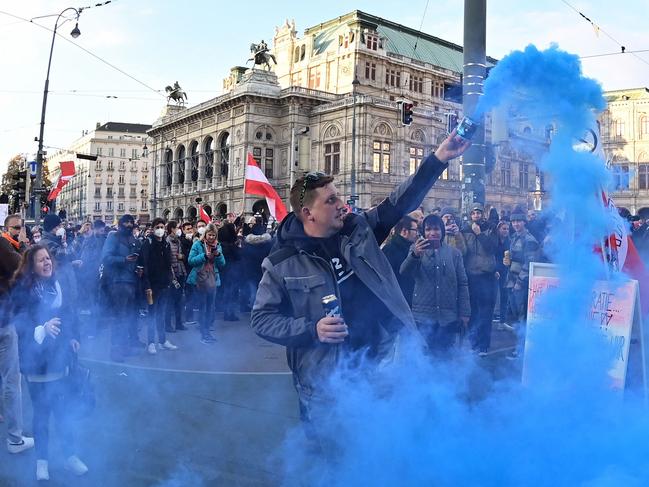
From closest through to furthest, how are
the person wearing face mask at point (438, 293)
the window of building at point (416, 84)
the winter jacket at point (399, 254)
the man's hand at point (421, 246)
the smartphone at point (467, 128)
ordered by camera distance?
the smartphone at point (467, 128) → the man's hand at point (421, 246) → the person wearing face mask at point (438, 293) → the winter jacket at point (399, 254) → the window of building at point (416, 84)

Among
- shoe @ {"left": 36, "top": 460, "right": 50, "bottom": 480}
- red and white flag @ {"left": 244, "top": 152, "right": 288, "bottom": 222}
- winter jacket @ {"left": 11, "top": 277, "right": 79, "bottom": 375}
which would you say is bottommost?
shoe @ {"left": 36, "top": 460, "right": 50, "bottom": 480}

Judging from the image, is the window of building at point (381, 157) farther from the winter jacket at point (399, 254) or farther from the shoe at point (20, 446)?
the shoe at point (20, 446)

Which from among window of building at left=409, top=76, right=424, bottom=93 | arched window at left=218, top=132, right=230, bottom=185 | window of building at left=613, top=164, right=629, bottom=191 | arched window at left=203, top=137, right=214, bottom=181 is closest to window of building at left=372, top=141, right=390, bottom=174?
window of building at left=409, top=76, right=424, bottom=93

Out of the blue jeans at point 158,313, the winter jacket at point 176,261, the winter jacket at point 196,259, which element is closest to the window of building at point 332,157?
the winter jacket at point 176,261

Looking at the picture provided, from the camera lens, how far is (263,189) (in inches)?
527

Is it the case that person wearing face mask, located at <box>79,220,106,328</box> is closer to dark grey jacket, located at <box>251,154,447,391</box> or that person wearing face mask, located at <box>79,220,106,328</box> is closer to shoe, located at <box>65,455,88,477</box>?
shoe, located at <box>65,455,88,477</box>

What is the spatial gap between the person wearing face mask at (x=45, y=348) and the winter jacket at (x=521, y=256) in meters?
6.26

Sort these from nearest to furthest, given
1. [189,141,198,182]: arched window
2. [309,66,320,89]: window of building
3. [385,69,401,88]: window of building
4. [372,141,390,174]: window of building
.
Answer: [372,141,390,174]: window of building < [385,69,401,88]: window of building < [309,66,320,89]: window of building < [189,141,198,182]: arched window

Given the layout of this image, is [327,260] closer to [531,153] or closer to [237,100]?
[531,153]

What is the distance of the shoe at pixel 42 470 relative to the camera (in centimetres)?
416

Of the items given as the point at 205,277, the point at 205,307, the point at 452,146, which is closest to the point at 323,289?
the point at 452,146

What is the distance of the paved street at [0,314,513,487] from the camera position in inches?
167

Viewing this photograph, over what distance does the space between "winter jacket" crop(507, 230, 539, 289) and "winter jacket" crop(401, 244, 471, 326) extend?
86.2 inches

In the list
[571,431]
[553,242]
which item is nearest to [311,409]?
[571,431]
